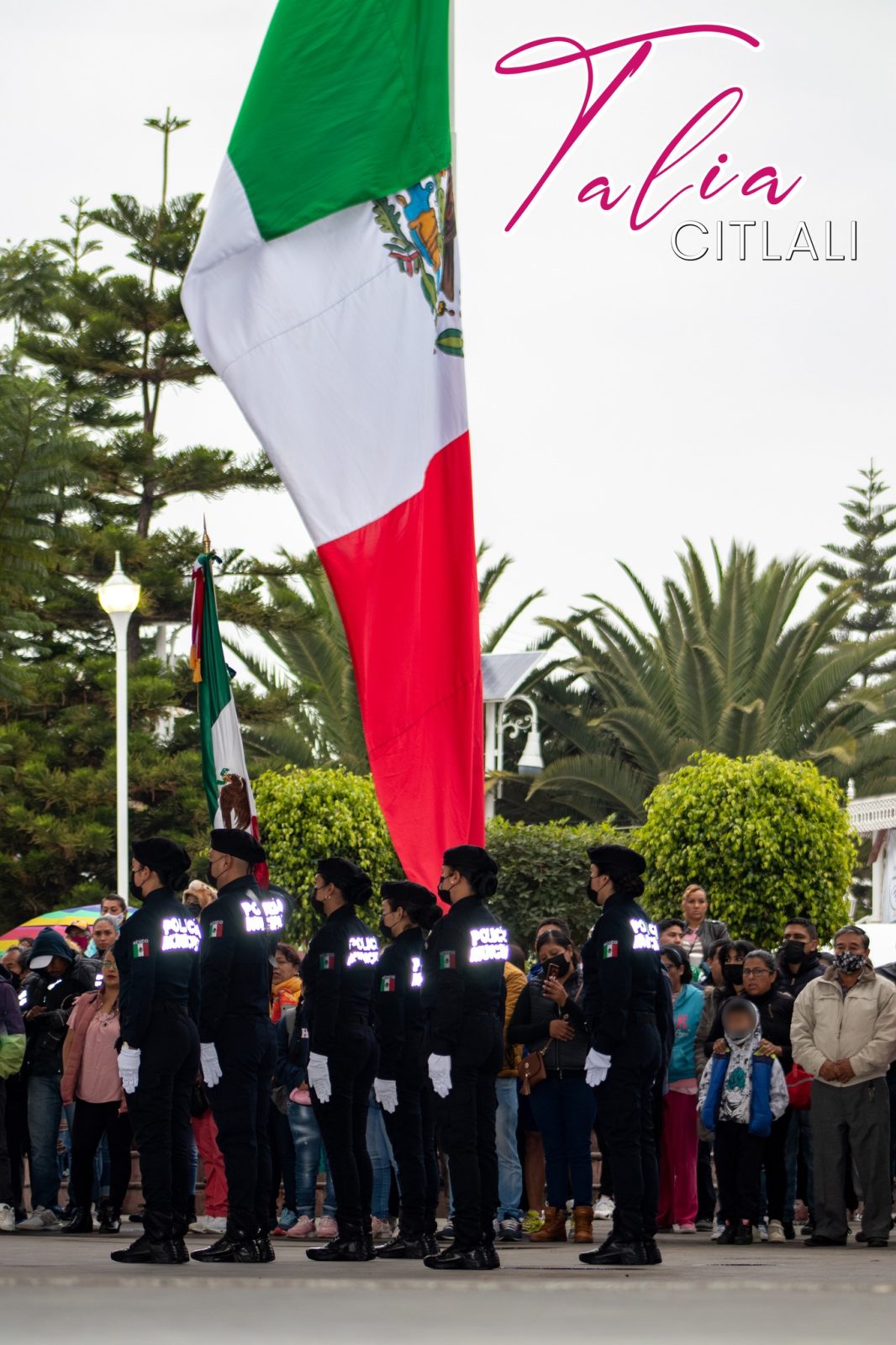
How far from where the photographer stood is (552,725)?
37281 mm

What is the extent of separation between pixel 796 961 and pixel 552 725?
81.5 feet

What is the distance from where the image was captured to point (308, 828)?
28766 millimetres

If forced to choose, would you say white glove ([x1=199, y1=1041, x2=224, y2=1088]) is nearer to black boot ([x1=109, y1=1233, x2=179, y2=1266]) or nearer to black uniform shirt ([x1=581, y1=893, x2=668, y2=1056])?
black boot ([x1=109, y1=1233, x2=179, y2=1266])

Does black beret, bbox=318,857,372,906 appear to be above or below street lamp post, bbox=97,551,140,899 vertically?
below

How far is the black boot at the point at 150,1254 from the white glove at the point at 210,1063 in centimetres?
72

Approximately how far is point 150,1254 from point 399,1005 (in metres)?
1.95

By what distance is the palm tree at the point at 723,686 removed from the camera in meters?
33.1

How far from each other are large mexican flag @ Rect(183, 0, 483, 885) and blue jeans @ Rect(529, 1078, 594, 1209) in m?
2.13

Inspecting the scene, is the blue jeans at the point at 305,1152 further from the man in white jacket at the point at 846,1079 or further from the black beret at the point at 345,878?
the man in white jacket at the point at 846,1079

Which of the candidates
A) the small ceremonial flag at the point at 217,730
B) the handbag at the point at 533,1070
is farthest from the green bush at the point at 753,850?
the handbag at the point at 533,1070

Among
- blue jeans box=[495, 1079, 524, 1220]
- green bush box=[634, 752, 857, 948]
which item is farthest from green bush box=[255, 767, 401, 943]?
blue jeans box=[495, 1079, 524, 1220]

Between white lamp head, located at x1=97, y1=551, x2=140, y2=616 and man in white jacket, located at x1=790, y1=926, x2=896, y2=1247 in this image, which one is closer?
man in white jacket, located at x1=790, y1=926, x2=896, y2=1247

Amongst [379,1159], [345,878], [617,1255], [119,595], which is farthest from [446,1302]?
[119,595]

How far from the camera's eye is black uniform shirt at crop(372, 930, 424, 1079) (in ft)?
34.1
